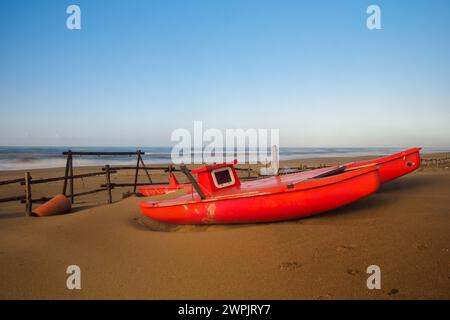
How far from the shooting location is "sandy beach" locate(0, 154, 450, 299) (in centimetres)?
325

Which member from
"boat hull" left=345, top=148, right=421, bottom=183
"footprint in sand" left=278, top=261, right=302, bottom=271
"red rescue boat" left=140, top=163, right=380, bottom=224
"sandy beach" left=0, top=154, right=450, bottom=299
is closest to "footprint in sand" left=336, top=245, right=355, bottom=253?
"sandy beach" left=0, top=154, right=450, bottom=299

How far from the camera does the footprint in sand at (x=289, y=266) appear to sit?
3.67 meters

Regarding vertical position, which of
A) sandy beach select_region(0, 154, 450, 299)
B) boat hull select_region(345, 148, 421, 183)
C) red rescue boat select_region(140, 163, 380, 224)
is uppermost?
boat hull select_region(345, 148, 421, 183)

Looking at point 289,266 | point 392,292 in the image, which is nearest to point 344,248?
point 289,266

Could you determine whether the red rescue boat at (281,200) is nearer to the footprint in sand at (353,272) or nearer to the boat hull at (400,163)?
the footprint in sand at (353,272)

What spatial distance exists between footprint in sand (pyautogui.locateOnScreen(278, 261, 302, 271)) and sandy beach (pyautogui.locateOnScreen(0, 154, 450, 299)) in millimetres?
12

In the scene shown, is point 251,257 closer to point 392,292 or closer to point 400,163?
point 392,292

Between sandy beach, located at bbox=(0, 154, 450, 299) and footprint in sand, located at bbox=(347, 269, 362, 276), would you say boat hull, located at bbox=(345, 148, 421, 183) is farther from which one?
footprint in sand, located at bbox=(347, 269, 362, 276)

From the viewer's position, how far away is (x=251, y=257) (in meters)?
4.12

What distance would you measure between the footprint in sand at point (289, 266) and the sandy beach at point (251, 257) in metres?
0.01

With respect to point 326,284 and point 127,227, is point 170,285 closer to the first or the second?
point 326,284

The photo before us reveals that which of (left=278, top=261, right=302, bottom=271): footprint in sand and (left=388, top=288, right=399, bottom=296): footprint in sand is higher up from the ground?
(left=388, top=288, right=399, bottom=296): footprint in sand

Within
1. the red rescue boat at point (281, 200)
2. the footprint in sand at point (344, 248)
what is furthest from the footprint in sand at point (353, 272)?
the red rescue boat at point (281, 200)
